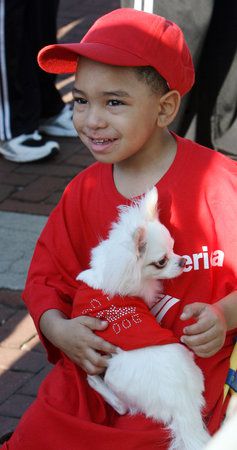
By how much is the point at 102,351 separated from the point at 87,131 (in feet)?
2.05

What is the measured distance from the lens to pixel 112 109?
252 cm

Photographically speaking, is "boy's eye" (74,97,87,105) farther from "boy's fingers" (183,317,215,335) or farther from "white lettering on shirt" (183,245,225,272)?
"boy's fingers" (183,317,215,335)

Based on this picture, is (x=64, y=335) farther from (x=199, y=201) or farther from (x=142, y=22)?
(x=142, y=22)

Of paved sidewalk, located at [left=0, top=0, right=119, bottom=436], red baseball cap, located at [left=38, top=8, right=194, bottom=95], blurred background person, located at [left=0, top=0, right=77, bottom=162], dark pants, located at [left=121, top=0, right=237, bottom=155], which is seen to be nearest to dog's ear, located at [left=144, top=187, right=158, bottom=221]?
red baseball cap, located at [left=38, top=8, right=194, bottom=95]

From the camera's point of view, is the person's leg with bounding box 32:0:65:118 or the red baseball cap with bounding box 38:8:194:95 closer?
the red baseball cap with bounding box 38:8:194:95

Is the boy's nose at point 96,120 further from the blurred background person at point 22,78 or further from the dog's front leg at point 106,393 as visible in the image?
the blurred background person at point 22,78

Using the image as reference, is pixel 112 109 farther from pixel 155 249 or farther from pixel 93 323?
pixel 93 323

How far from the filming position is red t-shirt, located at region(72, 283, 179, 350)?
239 cm

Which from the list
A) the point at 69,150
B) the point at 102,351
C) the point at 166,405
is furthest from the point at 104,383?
the point at 69,150

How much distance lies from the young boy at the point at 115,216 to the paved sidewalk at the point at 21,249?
0.78 metres

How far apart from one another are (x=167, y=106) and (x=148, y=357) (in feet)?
2.44

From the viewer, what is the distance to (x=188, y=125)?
4887mm

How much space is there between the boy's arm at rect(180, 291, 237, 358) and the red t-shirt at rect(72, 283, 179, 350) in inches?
2.0

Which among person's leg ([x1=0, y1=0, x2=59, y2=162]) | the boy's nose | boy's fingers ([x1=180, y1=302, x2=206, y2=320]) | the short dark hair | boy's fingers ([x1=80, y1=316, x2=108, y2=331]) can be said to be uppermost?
the short dark hair
